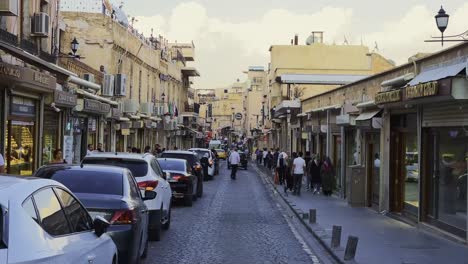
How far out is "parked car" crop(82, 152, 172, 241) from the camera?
12.4m

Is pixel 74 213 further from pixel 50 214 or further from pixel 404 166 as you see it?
pixel 404 166

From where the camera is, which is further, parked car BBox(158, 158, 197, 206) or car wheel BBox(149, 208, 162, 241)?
parked car BBox(158, 158, 197, 206)

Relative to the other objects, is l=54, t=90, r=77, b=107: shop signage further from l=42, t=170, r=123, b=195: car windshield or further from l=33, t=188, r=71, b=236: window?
l=33, t=188, r=71, b=236: window

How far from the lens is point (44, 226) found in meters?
4.67

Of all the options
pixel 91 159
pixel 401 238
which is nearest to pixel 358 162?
pixel 401 238

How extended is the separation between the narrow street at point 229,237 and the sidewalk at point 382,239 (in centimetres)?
79

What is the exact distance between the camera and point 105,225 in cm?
609

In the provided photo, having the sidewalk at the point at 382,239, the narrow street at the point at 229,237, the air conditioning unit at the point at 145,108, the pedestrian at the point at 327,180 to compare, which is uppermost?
the air conditioning unit at the point at 145,108

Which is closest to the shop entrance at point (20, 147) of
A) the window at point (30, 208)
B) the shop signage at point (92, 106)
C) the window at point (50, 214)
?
the shop signage at point (92, 106)

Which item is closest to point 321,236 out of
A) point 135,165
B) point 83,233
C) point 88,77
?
point 135,165

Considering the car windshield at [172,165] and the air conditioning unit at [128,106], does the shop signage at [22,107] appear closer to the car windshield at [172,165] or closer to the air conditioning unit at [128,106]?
the car windshield at [172,165]

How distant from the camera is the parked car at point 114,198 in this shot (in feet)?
27.9

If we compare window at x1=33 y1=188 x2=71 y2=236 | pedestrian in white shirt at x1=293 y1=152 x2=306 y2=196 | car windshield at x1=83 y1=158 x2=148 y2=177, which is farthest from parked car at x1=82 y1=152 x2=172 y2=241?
pedestrian in white shirt at x1=293 y1=152 x2=306 y2=196

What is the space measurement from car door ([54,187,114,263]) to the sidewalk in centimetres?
566
